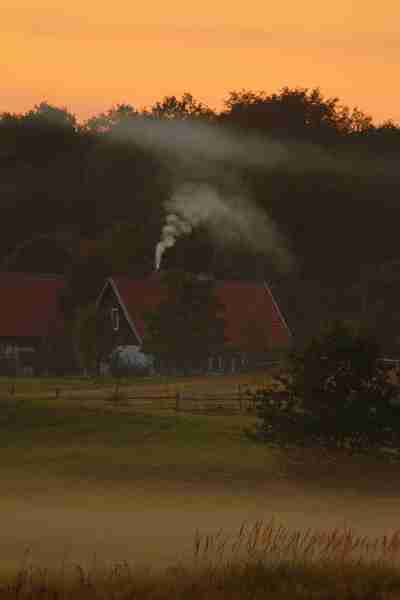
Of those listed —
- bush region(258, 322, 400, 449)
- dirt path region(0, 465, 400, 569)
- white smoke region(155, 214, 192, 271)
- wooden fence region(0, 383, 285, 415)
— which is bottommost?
dirt path region(0, 465, 400, 569)

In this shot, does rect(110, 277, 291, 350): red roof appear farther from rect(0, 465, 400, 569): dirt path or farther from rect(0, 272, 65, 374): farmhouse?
rect(0, 465, 400, 569): dirt path

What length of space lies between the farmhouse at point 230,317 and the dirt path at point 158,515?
57914 millimetres

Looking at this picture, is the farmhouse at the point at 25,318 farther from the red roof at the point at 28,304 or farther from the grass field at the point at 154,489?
the grass field at the point at 154,489

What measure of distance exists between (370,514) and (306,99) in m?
108

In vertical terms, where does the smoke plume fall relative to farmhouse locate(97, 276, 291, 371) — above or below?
above

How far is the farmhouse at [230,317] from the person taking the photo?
100 m

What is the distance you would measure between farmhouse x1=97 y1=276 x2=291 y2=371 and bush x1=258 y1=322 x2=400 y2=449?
57.4 metres

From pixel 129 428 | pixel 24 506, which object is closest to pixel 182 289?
pixel 129 428

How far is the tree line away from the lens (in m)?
116

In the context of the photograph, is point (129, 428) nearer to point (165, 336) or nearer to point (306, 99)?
point (165, 336)

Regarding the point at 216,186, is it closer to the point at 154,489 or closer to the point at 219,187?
the point at 219,187

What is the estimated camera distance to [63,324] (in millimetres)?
112000

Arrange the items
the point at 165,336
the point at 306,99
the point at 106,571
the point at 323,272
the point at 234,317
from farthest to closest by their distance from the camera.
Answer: the point at 306,99
the point at 323,272
the point at 234,317
the point at 165,336
the point at 106,571

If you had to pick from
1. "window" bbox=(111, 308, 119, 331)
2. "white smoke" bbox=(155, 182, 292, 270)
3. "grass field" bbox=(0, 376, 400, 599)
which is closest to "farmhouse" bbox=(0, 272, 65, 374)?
"window" bbox=(111, 308, 119, 331)
